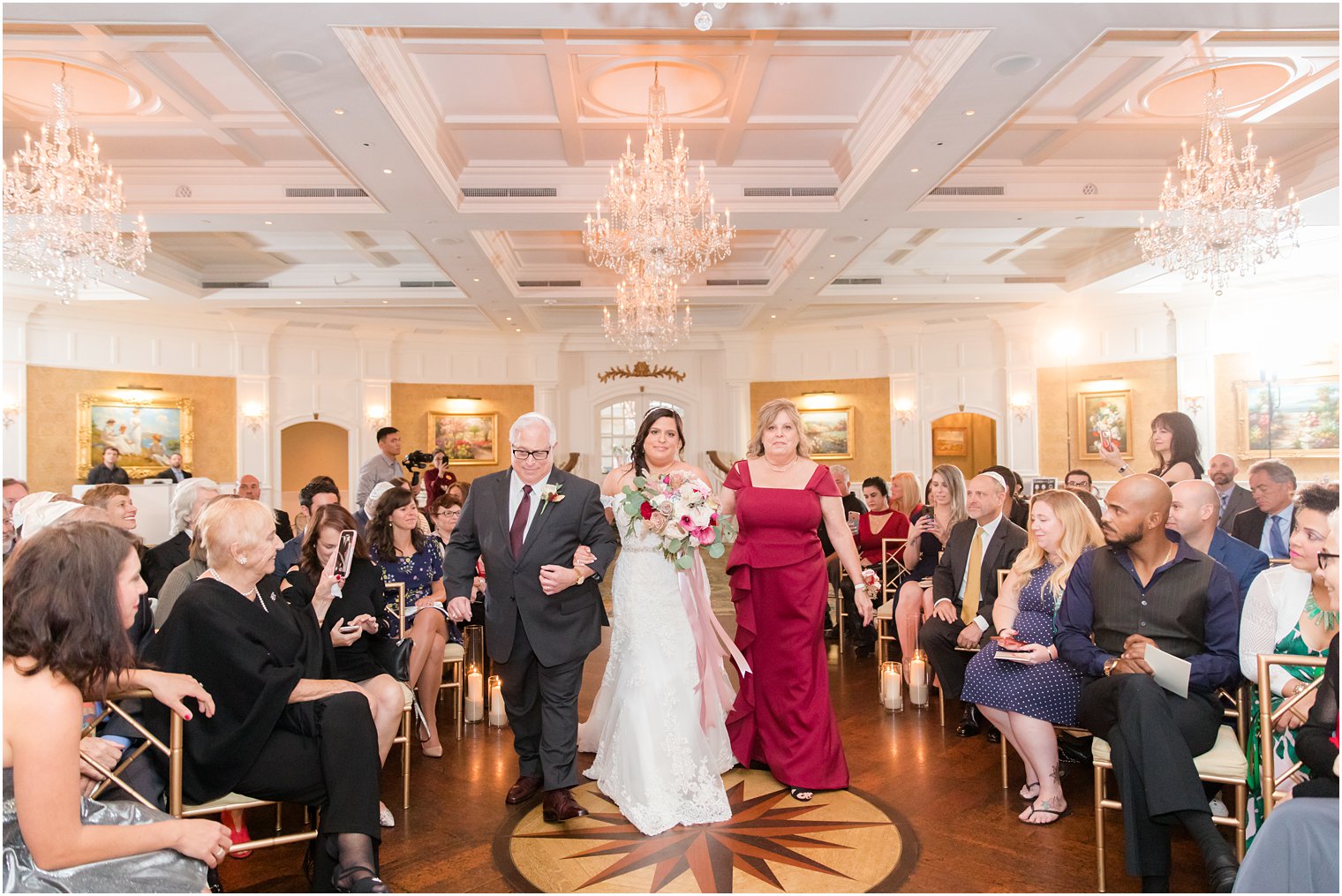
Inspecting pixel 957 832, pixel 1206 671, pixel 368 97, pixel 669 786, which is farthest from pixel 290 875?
pixel 368 97

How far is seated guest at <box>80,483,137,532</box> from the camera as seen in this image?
4332mm

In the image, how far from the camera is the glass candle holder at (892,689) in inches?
214

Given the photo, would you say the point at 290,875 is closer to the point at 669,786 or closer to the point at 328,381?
the point at 669,786

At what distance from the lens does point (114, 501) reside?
4.39m

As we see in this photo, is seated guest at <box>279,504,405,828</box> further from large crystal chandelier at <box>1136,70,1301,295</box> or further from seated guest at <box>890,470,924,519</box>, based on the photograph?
large crystal chandelier at <box>1136,70,1301,295</box>

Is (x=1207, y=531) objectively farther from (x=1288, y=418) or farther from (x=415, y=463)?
(x=1288, y=418)

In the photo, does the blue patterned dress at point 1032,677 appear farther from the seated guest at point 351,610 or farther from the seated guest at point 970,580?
the seated guest at point 351,610

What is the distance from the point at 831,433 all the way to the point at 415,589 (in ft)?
39.7

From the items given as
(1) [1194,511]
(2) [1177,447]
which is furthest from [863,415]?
(1) [1194,511]

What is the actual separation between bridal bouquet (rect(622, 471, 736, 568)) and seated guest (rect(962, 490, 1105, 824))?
136cm

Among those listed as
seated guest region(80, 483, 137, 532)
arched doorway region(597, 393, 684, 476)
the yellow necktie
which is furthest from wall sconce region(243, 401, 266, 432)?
the yellow necktie

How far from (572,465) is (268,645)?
38.2 ft

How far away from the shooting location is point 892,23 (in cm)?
456

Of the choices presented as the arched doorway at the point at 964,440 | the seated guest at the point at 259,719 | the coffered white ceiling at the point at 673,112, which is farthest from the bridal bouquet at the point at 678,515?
the arched doorway at the point at 964,440
